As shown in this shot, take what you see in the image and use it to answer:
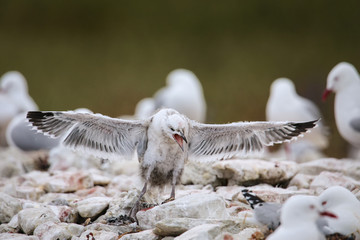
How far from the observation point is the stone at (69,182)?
512 centimetres

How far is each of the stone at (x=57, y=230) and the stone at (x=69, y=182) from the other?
104cm

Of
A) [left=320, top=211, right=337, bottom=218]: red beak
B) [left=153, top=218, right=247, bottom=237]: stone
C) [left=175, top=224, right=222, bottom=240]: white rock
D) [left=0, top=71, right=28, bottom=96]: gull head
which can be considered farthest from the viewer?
[left=0, top=71, right=28, bottom=96]: gull head

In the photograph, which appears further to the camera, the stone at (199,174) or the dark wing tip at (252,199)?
the stone at (199,174)

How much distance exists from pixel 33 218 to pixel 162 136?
1.12m

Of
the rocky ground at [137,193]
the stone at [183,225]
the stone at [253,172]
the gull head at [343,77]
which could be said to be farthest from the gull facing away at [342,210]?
the gull head at [343,77]

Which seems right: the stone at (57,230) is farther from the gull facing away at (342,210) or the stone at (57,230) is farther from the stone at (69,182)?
the gull facing away at (342,210)

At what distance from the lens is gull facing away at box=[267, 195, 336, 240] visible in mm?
2997

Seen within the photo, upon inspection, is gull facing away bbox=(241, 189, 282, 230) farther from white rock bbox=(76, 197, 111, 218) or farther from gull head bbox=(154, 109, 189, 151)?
white rock bbox=(76, 197, 111, 218)

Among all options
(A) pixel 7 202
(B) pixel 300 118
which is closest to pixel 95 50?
(B) pixel 300 118

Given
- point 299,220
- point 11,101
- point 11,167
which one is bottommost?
point 11,167

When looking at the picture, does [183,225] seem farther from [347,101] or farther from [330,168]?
[347,101]

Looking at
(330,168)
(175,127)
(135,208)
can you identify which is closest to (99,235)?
(135,208)

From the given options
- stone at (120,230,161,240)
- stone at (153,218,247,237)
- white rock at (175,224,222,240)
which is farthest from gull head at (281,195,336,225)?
stone at (120,230,161,240)

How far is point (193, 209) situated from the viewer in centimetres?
382
